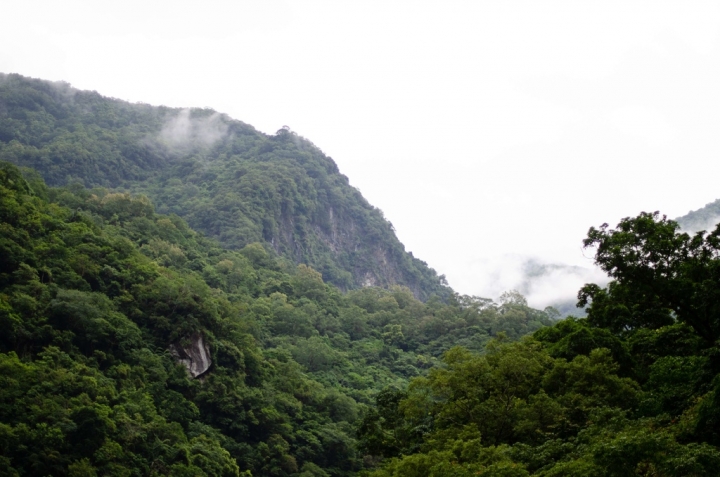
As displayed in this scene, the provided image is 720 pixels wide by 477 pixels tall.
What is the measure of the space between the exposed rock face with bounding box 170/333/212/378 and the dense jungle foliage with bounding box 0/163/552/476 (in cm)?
43

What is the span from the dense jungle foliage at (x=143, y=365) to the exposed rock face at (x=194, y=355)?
43cm

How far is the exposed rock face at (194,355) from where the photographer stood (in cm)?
4766

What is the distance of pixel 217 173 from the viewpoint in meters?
132

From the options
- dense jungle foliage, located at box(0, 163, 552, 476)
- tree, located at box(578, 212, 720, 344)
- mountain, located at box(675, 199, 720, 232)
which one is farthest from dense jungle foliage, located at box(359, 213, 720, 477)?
mountain, located at box(675, 199, 720, 232)

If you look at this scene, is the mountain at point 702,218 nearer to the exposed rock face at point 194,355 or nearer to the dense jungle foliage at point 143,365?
the dense jungle foliage at point 143,365

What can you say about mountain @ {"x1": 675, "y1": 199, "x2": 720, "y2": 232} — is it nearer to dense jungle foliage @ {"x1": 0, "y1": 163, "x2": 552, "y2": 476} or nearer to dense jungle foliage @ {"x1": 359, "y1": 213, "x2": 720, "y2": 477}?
dense jungle foliage @ {"x1": 0, "y1": 163, "x2": 552, "y2": 476}

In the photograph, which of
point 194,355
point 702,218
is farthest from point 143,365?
point 702,218

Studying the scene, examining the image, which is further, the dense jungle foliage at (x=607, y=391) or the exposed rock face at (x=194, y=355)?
the exposed rock face at (x=194, y=355)

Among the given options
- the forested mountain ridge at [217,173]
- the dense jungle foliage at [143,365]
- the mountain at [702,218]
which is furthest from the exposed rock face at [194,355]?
the mountain at [702,218]

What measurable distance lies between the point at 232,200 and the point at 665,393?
98036mm

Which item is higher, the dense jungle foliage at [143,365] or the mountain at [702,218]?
the mountain at [702,218]

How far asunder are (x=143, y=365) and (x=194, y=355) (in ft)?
16.0

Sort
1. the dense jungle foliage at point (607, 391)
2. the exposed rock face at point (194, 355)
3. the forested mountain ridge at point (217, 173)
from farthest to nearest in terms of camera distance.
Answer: the forested mountain ridge at point (217, 173)
the exposed rock face at point (194, 355)
the dense jungle foliage at point (607, 391)

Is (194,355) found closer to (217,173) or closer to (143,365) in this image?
(143,365)
